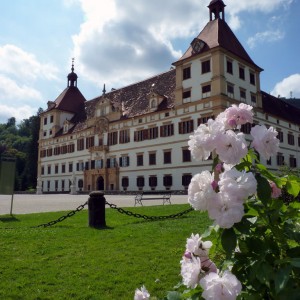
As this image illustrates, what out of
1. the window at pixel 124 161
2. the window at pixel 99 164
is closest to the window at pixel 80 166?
the window at pixel 99 164

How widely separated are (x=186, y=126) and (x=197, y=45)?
830 centimetres

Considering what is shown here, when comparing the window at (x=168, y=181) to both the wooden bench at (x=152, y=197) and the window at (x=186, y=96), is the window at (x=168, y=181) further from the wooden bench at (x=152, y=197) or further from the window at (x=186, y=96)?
the wooden bench at (x=152, y=197)

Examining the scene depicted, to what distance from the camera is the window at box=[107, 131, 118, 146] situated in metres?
45.9

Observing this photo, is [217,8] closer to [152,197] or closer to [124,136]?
[124,136]

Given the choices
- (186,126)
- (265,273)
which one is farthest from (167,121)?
(265,273)

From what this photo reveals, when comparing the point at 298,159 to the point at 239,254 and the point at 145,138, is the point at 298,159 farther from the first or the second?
the point at 239,254

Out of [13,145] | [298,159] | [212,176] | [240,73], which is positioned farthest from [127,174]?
[13,145]

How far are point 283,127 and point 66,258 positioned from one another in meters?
40.1

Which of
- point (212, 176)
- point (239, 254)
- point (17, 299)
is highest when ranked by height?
point (212, 176)

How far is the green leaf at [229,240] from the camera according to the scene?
75.6 inches

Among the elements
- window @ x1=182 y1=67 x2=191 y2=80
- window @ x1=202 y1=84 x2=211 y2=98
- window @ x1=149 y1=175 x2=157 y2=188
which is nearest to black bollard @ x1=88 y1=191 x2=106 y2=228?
window @ x1=202 y1=84 x2=211 y2=98

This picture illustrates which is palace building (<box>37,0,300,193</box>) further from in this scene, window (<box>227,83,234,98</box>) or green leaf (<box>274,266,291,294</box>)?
green leaf (<box>274,266,291,294</box>)

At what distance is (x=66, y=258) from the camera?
668cm

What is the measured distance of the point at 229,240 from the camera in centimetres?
194
